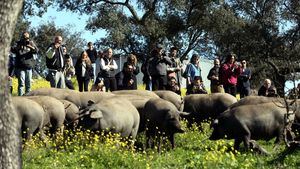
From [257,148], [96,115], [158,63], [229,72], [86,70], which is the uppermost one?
[158,63]

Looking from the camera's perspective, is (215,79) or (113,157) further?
(215,79)

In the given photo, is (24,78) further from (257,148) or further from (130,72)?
(257,148)

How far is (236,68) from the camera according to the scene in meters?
21.5

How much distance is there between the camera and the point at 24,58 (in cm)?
1953

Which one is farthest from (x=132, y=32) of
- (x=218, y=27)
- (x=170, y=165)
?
(x=170, y=165)

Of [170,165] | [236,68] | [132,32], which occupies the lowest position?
[170,165]

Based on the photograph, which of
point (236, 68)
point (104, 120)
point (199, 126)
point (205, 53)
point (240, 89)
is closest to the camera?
point (104, 120)

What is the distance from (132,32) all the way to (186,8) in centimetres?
416

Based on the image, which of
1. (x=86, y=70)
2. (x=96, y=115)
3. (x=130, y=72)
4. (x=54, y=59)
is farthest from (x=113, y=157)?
(x=86, y=70)

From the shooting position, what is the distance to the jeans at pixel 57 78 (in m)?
20.5

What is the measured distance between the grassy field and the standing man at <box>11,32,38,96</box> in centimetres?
565

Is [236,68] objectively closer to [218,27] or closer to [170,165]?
[170,165]

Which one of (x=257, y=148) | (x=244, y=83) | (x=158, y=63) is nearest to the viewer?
(x=257, y=148)

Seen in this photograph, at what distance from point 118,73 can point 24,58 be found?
3.42 metres
